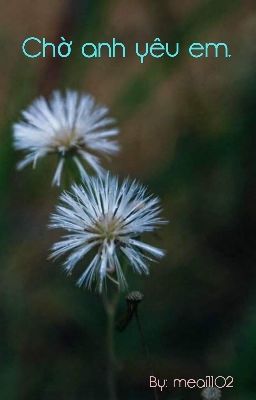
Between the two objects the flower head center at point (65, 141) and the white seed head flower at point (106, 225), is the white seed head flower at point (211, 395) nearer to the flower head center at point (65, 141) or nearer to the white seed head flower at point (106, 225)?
the white seed head flower at point (106, 225)

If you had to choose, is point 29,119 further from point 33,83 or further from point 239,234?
point 239,234

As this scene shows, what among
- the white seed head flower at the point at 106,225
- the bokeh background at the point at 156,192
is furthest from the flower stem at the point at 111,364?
the white seed head flower at the point at 106,225

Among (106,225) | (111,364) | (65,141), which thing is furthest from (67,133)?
(111,364)

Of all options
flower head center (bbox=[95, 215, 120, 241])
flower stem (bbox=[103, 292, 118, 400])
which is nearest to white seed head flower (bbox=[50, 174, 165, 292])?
flower head center (bbox=[95, 215, 120, 241])

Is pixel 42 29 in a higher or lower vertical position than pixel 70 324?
higher

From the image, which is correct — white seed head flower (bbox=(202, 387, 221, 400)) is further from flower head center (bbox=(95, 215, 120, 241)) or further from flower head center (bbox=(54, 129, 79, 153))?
flower head center (bbox=(54, 129, 79, 153))

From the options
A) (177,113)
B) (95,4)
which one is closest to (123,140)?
(177,113)
